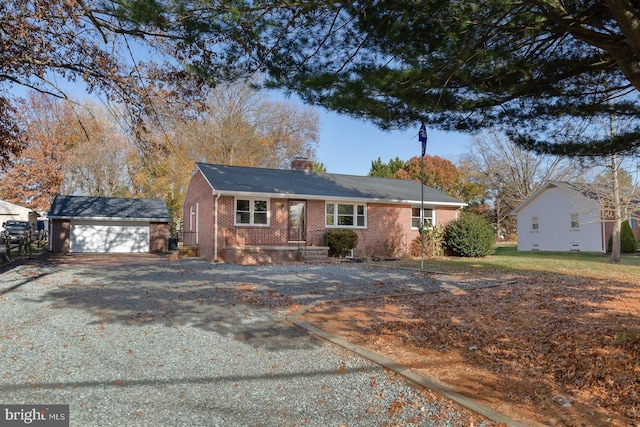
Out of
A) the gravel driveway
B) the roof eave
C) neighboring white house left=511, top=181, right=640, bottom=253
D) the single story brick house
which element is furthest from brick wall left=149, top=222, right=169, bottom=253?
neighboring white house left=511, top=181, right=640, bottom=253

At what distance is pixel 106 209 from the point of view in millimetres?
26484

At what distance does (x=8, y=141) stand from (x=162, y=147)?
21.9ft

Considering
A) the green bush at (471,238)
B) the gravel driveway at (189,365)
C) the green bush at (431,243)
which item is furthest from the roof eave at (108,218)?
the green bush at (471,238)

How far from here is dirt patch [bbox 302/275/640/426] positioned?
378cm

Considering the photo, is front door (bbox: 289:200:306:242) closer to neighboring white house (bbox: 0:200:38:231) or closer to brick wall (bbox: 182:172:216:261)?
brick wall (bbox: 182:172:216:261)

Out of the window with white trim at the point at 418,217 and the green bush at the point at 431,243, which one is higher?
the window with white trim at the point at 418,217

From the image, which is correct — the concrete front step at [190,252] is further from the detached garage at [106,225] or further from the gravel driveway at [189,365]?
the gravel driveway at [189,365]

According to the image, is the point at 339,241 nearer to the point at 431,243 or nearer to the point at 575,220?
the point at 431,243

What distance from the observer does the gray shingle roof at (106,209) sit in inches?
996

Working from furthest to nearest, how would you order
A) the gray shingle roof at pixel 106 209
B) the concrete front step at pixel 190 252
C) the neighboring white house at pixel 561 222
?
the neighboring white house at pixel 561 222 → the gray shingle roof at pixel 106 209 → the concrete front step at pixel 190 252

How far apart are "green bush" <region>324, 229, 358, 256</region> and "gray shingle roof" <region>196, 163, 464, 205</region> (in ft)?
5.45

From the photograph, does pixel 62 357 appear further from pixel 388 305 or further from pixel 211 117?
pixel 211 117

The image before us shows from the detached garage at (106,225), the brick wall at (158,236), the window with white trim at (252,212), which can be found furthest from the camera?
the brick wall at (158,236)

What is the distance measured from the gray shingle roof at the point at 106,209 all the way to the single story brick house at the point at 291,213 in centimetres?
473
